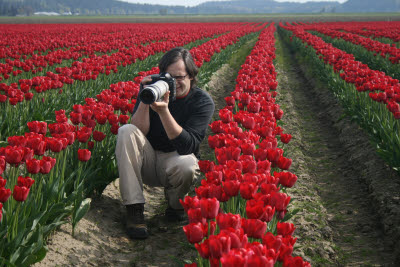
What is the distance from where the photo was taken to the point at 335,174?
5.72 meters

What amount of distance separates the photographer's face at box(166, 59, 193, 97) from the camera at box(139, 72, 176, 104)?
0.18 meters

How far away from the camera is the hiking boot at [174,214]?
409cm

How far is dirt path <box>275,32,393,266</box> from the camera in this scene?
3697 millimetres

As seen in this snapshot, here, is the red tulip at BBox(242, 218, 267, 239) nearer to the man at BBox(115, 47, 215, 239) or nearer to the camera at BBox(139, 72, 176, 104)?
the camera at BBox(139, 72, 176, 104)

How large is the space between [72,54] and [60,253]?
8892 millimetres

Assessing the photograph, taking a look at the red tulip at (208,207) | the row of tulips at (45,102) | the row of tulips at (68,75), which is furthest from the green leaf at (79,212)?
the row of tulips at (68,75)

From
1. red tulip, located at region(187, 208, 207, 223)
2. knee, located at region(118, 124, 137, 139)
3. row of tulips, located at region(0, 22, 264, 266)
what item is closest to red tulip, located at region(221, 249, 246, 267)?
red tulip, located at region(187, 208, 207, 223)

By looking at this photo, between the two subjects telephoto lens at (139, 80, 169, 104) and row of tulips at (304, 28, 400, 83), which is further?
row of tulips at (304, 28, 400, 83)

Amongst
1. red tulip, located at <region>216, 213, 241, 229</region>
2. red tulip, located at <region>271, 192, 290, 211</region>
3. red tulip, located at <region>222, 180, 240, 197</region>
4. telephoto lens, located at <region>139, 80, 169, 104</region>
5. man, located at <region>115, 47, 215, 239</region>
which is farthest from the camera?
man, located at <region>115, 47, 215, 239</region>

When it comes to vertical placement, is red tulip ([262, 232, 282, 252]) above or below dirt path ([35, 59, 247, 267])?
above

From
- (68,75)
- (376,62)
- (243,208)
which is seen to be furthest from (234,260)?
(376,62)

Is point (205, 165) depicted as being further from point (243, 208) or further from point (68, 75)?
point (68, 75)

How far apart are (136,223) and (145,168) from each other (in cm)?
54

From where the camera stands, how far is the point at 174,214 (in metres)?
4.10
